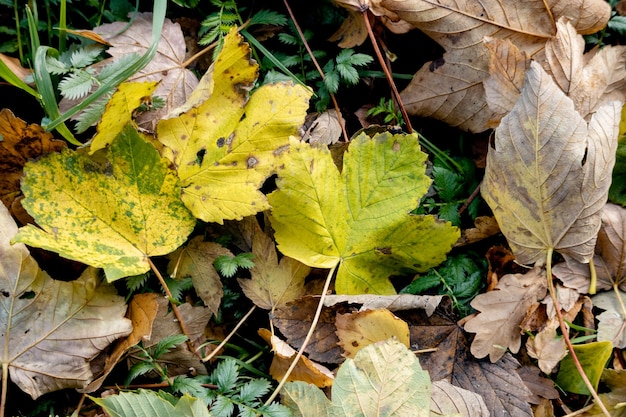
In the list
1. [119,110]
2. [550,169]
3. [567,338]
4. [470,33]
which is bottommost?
[567,338]

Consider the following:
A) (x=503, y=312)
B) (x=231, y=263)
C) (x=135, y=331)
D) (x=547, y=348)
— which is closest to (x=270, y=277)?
(x=231, y=263)

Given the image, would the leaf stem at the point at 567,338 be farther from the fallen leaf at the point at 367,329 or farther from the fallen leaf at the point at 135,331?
the fallen leaf at the point at 135,331

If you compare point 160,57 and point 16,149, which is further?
point 160,57

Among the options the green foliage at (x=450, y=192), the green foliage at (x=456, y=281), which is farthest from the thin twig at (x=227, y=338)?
the green foliage at (x=450, y=192)

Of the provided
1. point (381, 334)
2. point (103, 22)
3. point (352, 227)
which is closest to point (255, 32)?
point (103, 22)

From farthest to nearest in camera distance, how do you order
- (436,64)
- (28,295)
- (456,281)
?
(436,64)
(456,281)
(28,295)

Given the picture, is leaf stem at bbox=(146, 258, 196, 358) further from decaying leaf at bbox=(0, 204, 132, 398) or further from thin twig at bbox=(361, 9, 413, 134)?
thin twig at bbox=(361, 9, 413, 134)

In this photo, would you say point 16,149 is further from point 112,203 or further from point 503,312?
point 503,312
